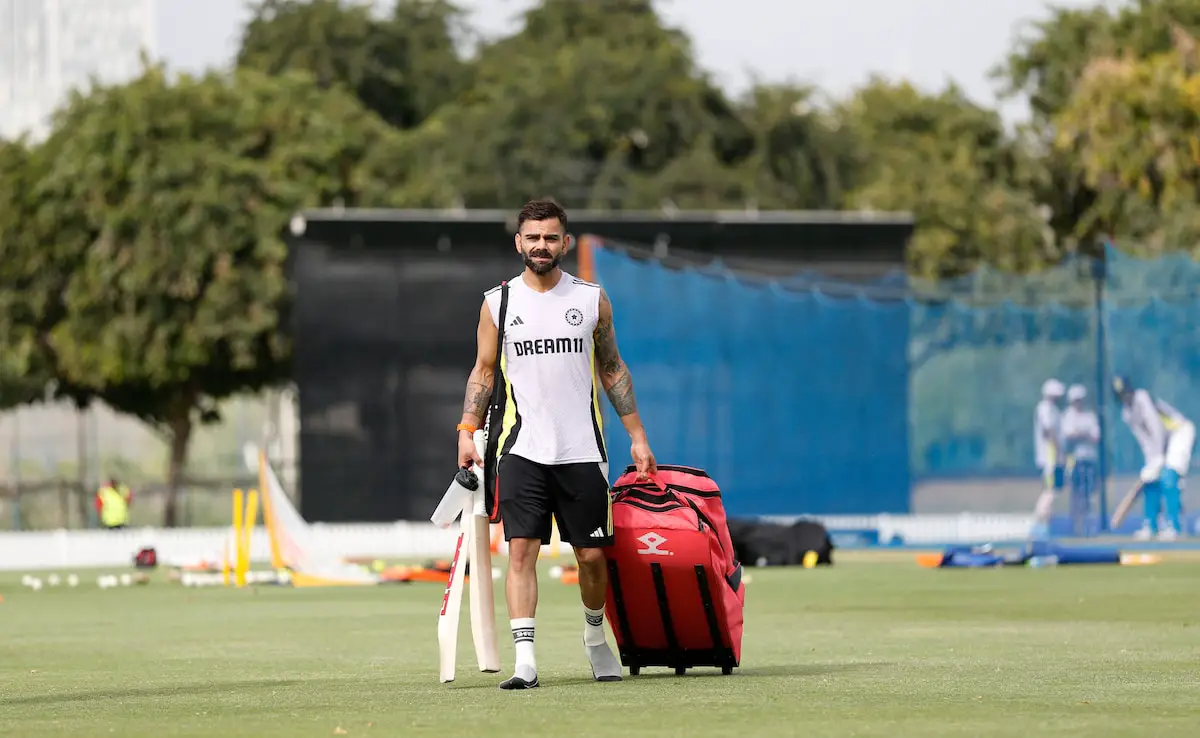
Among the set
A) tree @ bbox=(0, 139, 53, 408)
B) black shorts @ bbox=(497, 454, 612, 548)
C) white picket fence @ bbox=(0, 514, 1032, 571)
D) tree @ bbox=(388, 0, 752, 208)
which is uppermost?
tree @ bbox=(388, 0, 752, 208)

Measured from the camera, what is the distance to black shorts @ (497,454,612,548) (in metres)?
8.84

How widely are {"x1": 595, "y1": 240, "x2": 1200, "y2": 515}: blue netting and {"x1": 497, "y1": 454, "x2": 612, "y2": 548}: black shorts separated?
1696 centimetres

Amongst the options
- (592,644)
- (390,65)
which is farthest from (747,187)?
(592,644)

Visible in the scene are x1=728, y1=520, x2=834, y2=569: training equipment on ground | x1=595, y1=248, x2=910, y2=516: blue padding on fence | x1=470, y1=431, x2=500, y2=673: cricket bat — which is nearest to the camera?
x1=470, y1=431, x2=500, y2=673: cricket bat

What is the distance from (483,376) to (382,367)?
20476 mm

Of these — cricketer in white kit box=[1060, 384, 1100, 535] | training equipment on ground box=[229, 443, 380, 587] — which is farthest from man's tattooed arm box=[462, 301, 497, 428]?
cricketer in white kit box=[1060, 384, 1100, 535]

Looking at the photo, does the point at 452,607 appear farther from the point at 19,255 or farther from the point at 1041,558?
the point at 19,255

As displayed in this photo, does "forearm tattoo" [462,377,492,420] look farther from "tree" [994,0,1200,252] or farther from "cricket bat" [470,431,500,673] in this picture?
"tree" [994,0,1200,252]

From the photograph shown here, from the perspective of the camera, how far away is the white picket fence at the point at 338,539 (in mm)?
26953

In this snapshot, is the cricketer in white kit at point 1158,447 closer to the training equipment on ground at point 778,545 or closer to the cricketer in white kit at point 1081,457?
the cricketer in white kit at point 1081,457

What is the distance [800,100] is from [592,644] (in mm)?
37961

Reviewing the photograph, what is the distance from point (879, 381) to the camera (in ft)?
90.9

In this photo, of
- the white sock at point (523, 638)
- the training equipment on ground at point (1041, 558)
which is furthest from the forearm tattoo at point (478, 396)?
the training equipment on ground at point (1041, 558)

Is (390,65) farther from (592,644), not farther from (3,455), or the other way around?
(592,644)
